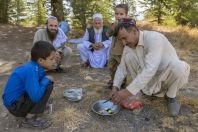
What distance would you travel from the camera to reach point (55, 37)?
5289 millimetres

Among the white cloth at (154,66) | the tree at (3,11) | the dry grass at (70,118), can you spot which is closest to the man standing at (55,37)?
the dry grass at (70,118)

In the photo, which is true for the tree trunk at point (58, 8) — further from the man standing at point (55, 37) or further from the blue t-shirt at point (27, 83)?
the blue t-shirt at point (27, 83)

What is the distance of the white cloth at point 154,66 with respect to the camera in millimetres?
3273

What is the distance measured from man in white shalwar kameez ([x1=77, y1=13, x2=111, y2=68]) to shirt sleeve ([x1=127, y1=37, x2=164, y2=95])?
2232 mm

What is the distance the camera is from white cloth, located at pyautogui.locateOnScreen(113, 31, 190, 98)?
129 inches

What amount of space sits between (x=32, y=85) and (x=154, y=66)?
4.08 feet

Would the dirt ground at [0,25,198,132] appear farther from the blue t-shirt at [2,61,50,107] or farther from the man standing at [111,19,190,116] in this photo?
the blue t-shirt at [2,61,50,107]

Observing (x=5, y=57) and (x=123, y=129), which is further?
(x=5, y=57)

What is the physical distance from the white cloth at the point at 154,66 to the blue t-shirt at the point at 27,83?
2.78 ft

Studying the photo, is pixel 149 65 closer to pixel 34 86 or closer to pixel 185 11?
pixel 34 86

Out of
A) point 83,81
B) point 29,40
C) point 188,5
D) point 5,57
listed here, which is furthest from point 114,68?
point 188,5

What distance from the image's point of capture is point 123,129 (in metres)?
3.43

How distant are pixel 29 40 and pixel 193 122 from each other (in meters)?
5.79

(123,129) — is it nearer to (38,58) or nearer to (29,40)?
(38,58)
